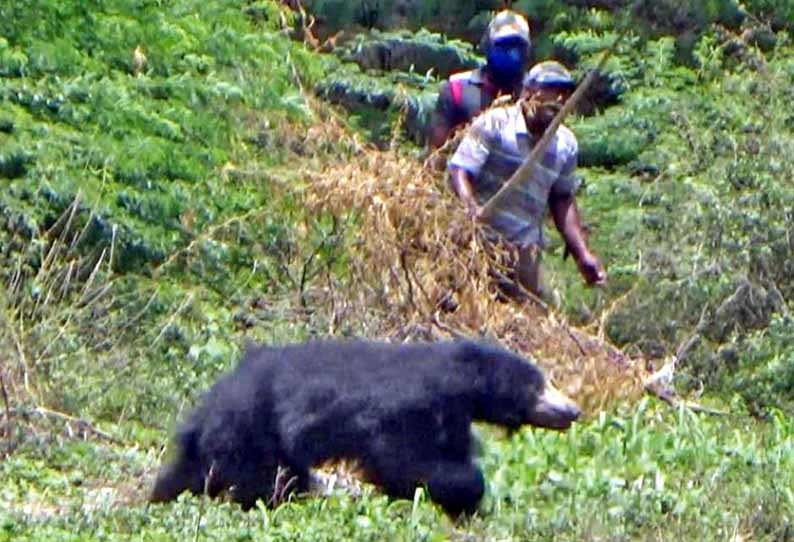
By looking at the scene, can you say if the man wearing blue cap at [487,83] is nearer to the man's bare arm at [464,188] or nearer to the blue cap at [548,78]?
the blue cap at [548,78]

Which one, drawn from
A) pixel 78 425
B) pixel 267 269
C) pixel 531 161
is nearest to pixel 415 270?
pixel 531 161

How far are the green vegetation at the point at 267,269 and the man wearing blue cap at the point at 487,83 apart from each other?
29 cm

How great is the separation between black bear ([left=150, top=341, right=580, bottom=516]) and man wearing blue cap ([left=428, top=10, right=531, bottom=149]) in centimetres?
406

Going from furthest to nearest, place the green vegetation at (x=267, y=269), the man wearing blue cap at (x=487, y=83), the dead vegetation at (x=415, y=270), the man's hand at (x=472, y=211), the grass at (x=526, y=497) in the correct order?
the man wearing blue cap at (x=487, y=83)
the man's hand at (x=472, y=211)
the dead vegetation at (x=415, y=270)
the green vegetation at (x=267, y=269)
the grass at (x=526, y=497)

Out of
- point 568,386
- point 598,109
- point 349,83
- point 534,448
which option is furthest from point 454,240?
point 598,109

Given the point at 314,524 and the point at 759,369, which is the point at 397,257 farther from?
the point at 314,524

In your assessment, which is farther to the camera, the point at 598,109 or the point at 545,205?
the point at 598,109

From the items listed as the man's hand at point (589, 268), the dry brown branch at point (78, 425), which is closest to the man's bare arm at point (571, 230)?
the man's hand at point (589, 268)

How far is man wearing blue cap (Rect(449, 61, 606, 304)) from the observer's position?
465 inches

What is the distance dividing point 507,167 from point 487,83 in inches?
27.2

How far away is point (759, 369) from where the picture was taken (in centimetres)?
1173

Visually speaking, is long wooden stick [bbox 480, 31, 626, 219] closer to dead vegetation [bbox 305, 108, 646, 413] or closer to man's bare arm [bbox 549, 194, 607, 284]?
dead vegetation [bbox 305, 108, 646, 413]

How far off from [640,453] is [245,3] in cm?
672

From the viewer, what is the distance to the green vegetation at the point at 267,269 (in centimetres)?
854
